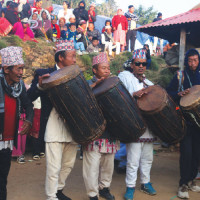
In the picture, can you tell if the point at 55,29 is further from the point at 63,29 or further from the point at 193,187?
the point at 193,187

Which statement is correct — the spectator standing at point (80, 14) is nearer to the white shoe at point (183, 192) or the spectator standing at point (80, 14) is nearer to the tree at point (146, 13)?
the white shoe at point (183, 192)

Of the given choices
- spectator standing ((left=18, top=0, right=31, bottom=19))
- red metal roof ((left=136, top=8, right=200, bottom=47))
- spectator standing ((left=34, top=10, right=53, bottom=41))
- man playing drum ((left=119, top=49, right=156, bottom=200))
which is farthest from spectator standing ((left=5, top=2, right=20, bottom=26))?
man playing drum ((left=119, top=49, right=156, bottom=200))

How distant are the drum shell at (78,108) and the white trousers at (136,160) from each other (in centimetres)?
79

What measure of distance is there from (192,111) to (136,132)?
30.4 inches

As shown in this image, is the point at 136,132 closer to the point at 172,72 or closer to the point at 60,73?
the point at 60,73

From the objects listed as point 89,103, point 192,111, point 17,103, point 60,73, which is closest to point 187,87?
point 192,111

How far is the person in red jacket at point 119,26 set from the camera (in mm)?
12977

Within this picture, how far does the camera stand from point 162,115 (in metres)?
3.60

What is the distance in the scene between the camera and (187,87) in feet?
13.2

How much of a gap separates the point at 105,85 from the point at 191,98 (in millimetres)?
1125

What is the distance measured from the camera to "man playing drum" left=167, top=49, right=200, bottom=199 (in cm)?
392

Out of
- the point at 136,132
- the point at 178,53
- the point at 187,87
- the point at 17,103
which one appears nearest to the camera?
the point at 17,103

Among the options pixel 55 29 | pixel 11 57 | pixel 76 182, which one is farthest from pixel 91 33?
pixel 11 57

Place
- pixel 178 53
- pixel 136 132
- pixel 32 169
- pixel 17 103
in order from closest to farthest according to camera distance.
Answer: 1. pixel 17 103
2. pixel 136 132
3. pixel 32 169
4. pixel 178 53
